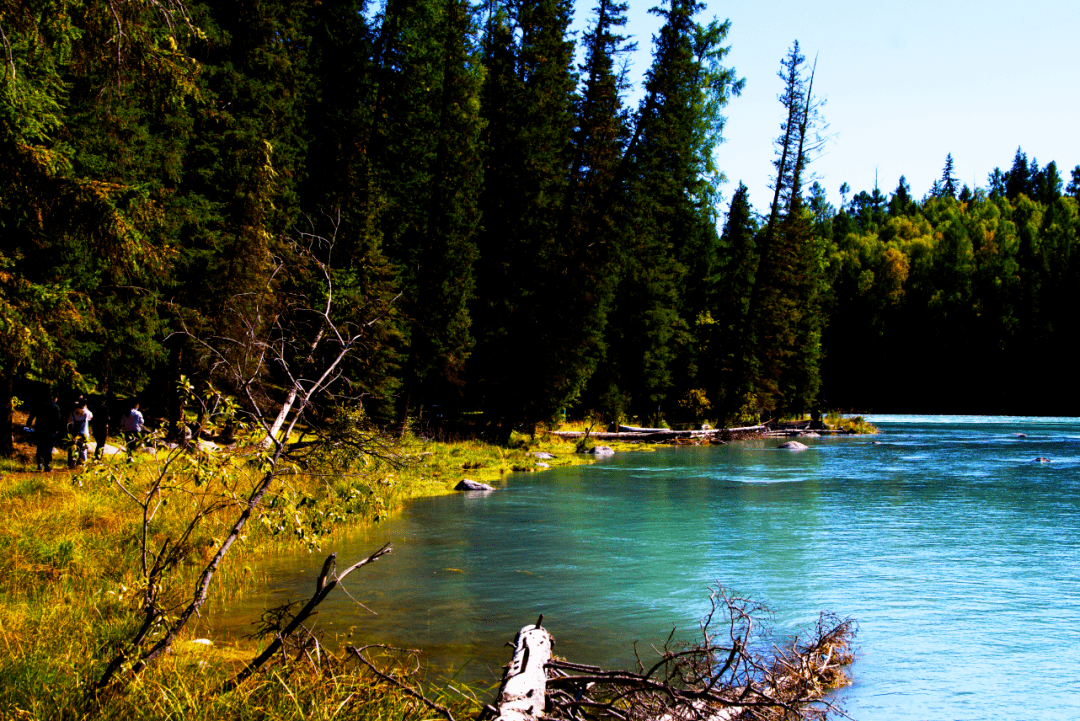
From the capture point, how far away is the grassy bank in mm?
4754

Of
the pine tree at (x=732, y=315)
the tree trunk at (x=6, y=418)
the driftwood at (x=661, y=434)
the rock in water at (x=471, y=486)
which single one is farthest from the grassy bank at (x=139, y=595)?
the pine tree at (x=732, y=315)

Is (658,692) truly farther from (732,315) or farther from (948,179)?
(948,179)

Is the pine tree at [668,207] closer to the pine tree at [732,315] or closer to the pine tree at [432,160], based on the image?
the pine tree at [732,315]

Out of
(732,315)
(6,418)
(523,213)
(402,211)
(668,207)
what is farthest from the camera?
(732,315)

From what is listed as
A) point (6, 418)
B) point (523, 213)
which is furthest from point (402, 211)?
point (6, 418)

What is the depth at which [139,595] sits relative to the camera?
5695mm

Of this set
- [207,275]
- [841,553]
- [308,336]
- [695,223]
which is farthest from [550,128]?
[841,553]

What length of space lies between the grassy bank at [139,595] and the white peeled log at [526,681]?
1.83 feet

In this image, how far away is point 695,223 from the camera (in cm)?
4647

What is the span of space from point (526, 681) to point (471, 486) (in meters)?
16.3

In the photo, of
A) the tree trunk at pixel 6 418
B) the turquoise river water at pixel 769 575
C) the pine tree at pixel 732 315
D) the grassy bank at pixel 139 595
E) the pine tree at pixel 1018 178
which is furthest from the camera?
the pine tree at pixel 1018 178

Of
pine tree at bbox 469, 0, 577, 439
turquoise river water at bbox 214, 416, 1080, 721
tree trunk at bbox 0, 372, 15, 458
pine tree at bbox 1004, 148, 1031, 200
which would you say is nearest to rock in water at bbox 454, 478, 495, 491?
turquoise river water at bbox 214, 416, 1080, 721

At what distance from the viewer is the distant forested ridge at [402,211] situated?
440 inches

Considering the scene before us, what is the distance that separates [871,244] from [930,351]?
16.1m
